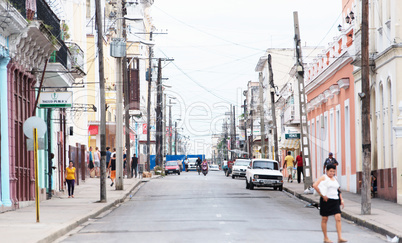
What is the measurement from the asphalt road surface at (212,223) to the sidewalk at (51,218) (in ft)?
1.14

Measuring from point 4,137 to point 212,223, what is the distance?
815 centimetres

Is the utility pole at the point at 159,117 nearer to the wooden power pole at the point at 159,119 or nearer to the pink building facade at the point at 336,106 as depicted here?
the wooden power pole at the point at 159,119

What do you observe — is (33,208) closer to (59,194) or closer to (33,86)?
(33,86)

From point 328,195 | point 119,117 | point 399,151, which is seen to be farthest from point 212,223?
point 119,117

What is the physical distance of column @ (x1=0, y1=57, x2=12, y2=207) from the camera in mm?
23641

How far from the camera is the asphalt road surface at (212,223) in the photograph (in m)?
15.9

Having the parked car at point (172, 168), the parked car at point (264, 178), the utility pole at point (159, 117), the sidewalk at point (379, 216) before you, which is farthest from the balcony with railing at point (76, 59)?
the parked car at point (172, 168)

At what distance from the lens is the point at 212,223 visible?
753 inches

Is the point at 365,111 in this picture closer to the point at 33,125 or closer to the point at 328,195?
the point at 328,195

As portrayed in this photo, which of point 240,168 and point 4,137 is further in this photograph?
point 240,168

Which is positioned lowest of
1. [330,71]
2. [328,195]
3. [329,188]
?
[328,195]

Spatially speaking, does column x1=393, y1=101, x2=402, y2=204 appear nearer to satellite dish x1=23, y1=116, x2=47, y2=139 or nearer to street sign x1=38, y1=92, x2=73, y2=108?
street sign x1=38, y1=92, x2=73, y2=108

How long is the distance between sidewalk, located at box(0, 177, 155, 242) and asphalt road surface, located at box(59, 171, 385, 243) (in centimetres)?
35

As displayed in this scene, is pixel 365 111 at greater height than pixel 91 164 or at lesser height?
greater
